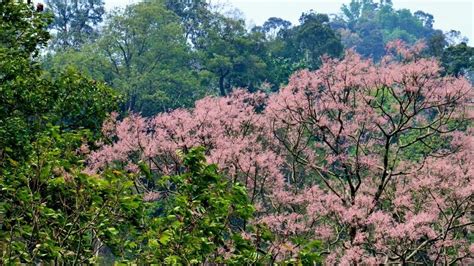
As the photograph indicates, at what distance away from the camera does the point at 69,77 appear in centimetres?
1538

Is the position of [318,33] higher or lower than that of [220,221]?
higher

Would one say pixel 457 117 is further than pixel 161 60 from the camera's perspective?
No

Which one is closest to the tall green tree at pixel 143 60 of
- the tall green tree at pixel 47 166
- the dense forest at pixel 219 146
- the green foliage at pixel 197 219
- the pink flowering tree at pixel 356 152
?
the dense forest at pixel 219 146

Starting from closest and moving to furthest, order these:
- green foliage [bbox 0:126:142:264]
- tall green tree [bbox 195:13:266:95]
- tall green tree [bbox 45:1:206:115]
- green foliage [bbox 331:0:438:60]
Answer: green foliage [bbox 0:126:142:264]
tall green tree [bbox 45:1:206:115]
tall green tree [bbox 195:13:266:95]
green foliage [bbox 331:0:438:60]

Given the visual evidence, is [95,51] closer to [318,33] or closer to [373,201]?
[318,33]

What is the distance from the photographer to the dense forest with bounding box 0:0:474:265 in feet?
16.7

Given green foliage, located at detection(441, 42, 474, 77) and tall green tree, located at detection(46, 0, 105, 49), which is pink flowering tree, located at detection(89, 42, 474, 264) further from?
tall green tree, located at detection(46, 0, 105, 49)

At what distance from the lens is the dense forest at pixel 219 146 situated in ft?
16.7

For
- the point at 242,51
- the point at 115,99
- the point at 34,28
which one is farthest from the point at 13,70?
the point at 242,51

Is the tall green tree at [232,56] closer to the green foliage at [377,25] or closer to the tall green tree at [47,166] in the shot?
the tall green tree at [47,166]

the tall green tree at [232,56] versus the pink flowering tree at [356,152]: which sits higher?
the tall green tree at [232,56]

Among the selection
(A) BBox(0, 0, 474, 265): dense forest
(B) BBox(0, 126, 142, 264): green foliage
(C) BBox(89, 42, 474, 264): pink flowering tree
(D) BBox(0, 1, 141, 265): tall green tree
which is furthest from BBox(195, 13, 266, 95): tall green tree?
(B) BBox(0, 126, 142, 264): green foliage

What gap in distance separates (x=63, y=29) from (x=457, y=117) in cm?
4149

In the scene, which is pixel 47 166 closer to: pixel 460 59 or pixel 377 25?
pixel 460 59
